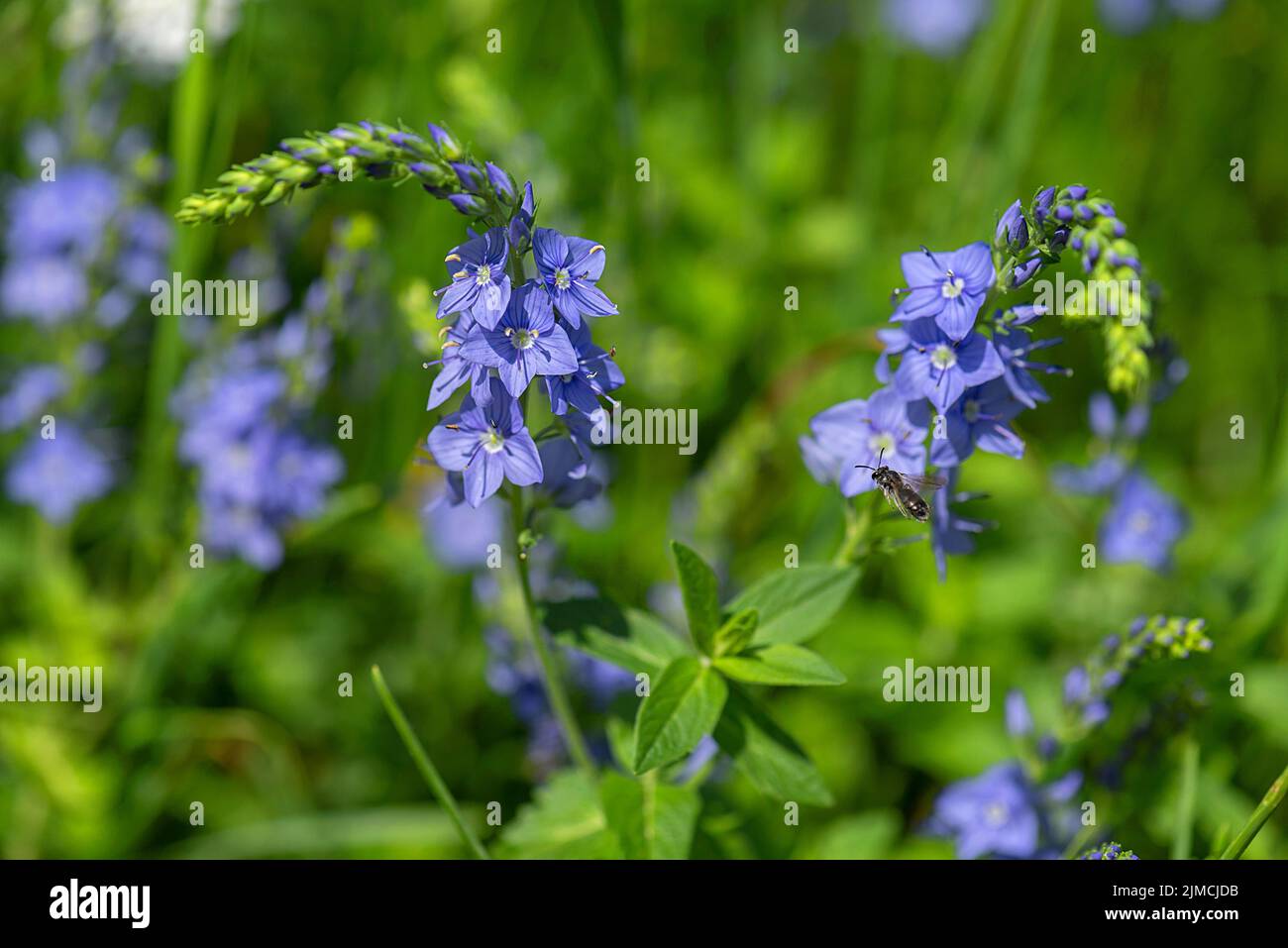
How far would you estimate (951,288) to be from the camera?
97.6 inches

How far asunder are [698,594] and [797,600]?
12.6 inches

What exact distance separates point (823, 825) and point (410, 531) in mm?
2125

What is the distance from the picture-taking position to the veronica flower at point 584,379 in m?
2.38

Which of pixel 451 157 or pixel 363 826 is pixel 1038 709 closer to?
pixel 363 826

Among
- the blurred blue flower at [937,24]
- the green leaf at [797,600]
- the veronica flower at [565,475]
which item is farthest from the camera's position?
the blurred blue flower at [937,24]

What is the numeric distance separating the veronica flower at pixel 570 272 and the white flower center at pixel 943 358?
712mm

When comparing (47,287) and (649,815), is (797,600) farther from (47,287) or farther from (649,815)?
(47,287)

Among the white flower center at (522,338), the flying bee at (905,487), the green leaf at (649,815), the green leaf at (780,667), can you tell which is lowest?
the green leaf at (649,815)

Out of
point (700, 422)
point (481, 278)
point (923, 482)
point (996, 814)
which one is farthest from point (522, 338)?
point (700, 422)

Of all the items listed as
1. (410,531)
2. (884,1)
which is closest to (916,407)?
(410,531)

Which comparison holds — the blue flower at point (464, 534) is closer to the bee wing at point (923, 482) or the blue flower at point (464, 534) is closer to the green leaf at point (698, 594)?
the green leaf at point (698, 594)

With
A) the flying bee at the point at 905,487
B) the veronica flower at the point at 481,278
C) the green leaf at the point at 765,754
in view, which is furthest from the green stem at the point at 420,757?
the flying bee at the point at 905,487

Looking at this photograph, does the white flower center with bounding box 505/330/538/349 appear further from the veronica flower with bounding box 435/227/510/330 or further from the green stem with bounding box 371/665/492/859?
the green stem with bounding box 371/665/492/859

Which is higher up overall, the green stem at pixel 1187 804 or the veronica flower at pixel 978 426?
the veronica flower at pixel 978 426
